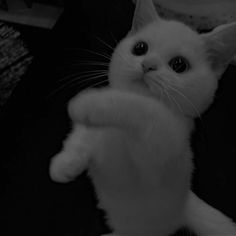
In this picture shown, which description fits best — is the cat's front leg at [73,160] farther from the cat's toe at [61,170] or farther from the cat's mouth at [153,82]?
the cat's mouth at [153,82]

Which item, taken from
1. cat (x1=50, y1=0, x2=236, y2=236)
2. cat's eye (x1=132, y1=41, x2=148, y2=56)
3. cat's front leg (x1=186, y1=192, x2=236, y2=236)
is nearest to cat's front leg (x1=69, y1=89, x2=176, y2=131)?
cat (x1=50, y1=0, x2=236, y2=236)

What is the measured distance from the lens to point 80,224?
0.84 metres

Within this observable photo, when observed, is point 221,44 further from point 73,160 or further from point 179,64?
point 73,160

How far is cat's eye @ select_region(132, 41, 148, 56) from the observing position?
61 cm

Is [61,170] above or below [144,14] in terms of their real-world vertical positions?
below

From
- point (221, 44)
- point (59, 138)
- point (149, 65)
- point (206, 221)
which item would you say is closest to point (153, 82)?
point (149, 65)

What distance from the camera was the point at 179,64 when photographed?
1.95 feet

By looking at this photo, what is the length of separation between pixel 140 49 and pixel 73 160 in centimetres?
20

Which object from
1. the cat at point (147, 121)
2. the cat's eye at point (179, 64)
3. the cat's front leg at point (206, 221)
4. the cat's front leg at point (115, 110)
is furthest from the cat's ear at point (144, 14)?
the cat's front leg at point (206, 221)

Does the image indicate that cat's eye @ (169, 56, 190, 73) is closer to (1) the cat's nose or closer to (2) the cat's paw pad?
(1) the cat's nose

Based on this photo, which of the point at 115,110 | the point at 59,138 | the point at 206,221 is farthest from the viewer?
the point at 59,138

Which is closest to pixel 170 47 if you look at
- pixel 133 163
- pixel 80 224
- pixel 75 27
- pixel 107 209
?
pixel 133 163

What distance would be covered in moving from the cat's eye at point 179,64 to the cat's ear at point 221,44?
68mm

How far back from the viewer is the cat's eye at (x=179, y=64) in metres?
0.59
